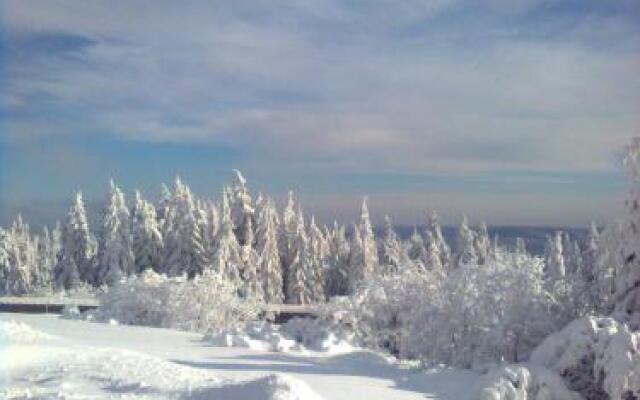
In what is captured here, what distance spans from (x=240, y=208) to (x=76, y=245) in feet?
41.3

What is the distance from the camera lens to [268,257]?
63500 millimetres

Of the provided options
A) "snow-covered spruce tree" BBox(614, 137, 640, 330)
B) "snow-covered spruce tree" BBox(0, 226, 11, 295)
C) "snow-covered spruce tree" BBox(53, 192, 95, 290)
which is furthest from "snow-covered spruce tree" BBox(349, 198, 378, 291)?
"snow-covered spruce tree" BBox(614, 137, 640, 330)

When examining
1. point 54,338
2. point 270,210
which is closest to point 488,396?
point 54,338

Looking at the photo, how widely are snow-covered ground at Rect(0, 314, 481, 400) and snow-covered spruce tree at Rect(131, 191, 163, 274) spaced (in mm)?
40863

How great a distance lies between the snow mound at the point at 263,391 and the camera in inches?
457

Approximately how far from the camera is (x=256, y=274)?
201 ft

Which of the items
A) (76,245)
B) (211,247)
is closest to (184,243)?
(211,247)

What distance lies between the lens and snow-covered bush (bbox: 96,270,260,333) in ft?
93.9

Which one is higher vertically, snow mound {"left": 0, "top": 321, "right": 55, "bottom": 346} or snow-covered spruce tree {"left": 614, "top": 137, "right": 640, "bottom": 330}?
snow-covered spruce tree {"left": 614, "top": 137, "right": 640, "bottom": 330}

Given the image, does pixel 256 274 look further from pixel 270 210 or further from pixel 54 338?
pixel 54 338

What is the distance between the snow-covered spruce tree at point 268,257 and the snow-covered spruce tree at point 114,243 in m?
9.26

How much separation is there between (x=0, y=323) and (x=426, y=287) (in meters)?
10.9

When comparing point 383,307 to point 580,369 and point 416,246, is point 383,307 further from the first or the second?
point 416,246

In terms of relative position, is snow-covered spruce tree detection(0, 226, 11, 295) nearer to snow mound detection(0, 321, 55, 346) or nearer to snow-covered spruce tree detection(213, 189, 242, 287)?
snow-covered spruce tree detection(213, 189, 242, 287)
